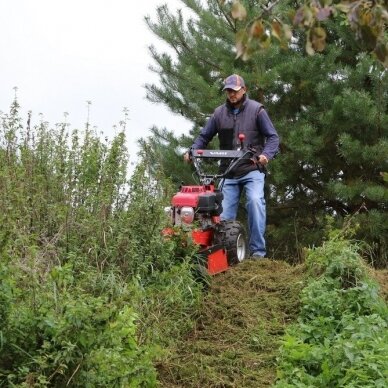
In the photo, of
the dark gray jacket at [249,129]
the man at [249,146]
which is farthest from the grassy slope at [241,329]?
the dark gray jacket at [249,129]

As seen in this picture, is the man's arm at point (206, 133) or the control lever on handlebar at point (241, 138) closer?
the control lever on handlebar at point (241, 138)

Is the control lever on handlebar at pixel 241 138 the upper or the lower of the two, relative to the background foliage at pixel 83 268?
upper

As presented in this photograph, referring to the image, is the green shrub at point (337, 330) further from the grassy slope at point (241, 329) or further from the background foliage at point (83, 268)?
the background foliage at point (83, 268)

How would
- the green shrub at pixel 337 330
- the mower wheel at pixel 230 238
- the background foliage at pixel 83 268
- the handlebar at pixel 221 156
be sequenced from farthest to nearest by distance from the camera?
the handlebar at pixel 221 156
the mower wheel at pixel 230 238
the green shrub at pixel 337 330
the background foliage at pixel 83 268

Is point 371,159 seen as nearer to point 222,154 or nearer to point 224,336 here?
point 222,154

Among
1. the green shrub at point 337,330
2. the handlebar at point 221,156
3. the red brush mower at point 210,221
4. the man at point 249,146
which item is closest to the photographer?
the green shrub at point 337,330

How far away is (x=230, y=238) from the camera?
8031 millimetres

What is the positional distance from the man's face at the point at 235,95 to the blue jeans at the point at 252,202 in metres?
0.71

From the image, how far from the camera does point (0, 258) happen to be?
495 cm

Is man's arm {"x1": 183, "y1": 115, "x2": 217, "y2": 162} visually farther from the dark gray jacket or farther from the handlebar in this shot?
the handlebar

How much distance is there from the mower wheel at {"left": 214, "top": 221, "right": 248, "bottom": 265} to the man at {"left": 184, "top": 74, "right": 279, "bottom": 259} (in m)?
0.32

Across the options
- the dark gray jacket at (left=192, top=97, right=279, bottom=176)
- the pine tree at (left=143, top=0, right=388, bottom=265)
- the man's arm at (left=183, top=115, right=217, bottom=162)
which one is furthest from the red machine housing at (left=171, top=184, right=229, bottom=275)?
the pine tree at (left=143, top=0, right=388, bottom=265)

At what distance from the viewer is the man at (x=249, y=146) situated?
8445 mm

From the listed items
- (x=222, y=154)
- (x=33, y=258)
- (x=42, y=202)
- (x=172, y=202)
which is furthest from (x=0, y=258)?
(x=222, y=154)
